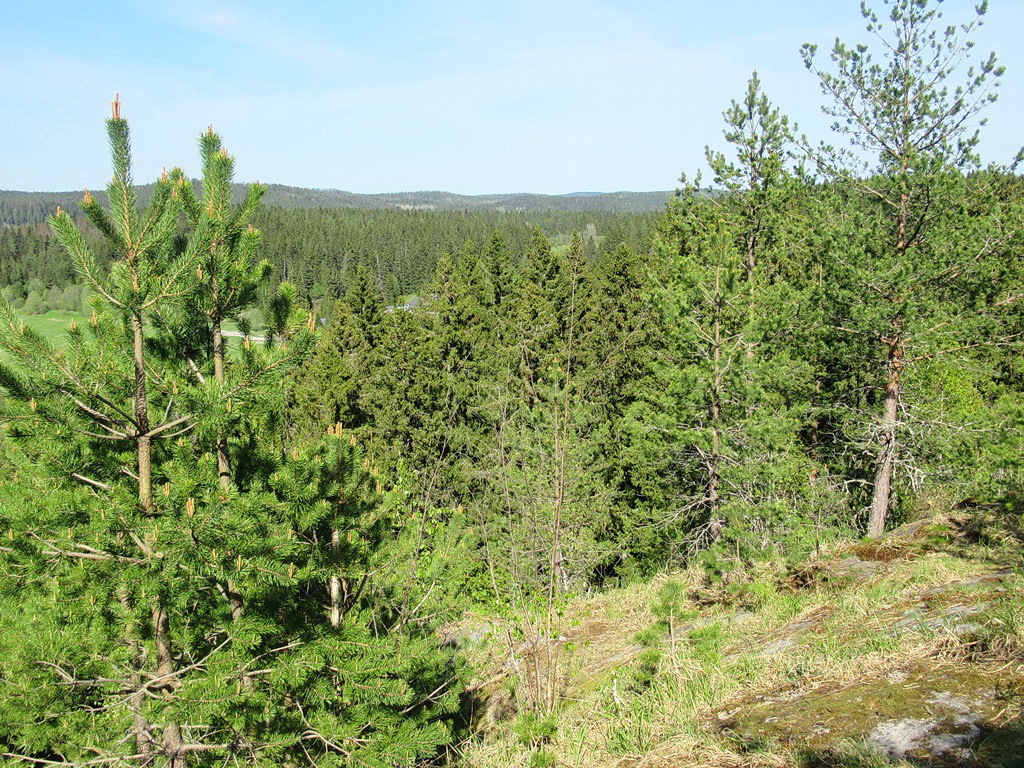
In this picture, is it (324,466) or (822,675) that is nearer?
(822,675)

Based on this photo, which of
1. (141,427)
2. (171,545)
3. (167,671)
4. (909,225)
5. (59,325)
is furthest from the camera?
(909,225)

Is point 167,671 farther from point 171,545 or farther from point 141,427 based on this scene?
point 141,427

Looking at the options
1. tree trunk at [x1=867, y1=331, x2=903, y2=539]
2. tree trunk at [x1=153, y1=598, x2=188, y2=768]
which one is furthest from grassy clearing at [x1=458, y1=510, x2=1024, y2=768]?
tree trunk at [x1=867, y1=331, x2=903, y2=539]

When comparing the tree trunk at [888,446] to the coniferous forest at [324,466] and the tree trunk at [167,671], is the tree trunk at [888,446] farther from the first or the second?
the tree trunk at [167,671]

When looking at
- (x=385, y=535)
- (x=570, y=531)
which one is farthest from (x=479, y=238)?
(x=385, y=535)

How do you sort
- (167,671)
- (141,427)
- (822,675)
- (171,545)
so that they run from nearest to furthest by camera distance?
(171,545), (822,675), (141,427), (167,671)

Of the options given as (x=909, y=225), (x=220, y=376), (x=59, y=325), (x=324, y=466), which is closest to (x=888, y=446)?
(x=909, y=225)

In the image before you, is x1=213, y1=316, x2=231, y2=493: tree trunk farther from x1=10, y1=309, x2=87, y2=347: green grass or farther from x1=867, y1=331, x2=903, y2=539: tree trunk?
x1=867, y1=331, x2=903, y2=539: tree trunk

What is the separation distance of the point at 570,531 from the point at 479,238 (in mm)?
96840

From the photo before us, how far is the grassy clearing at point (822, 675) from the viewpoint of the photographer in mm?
3141

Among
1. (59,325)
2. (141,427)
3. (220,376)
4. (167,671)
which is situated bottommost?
(167,671)

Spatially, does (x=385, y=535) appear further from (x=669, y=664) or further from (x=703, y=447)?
(x=703, y=447)

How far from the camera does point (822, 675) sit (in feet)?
12.7

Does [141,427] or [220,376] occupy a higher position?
[220,376]
